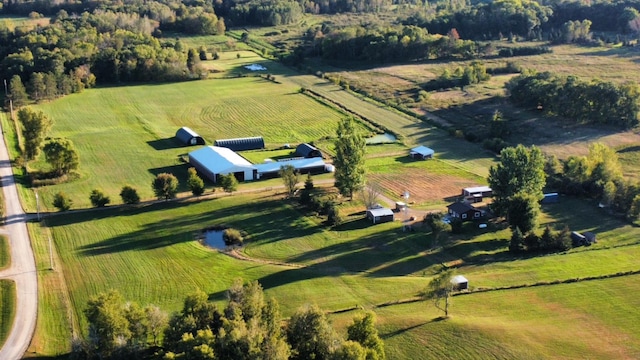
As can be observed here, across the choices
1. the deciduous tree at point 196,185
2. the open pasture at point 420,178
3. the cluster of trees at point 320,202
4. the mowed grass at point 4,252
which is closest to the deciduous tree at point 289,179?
the cluster of trees at point 320,202

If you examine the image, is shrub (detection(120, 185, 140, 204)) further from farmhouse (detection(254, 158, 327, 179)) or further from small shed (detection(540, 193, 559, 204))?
small shed (detection(540, 193, 559, 204))

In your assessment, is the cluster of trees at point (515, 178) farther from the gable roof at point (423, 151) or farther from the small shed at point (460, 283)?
the gable roof at point (423, 151)

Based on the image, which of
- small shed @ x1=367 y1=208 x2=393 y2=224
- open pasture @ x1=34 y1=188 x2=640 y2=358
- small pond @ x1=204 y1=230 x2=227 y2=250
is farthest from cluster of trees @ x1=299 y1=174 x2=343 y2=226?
small pond @ x1=204 y1=230 x2=227 y2=250

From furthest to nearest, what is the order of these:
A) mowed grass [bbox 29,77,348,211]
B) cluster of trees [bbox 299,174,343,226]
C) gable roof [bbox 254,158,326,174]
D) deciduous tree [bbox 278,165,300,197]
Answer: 1. mowed grass [bbox 29,77,348,211]
2. gable roof [bbox 254,158,326,174]
3. deciduous tree [bbox 278,165,300,197]
4. cluster of trees [bbox 299,174,343,226]

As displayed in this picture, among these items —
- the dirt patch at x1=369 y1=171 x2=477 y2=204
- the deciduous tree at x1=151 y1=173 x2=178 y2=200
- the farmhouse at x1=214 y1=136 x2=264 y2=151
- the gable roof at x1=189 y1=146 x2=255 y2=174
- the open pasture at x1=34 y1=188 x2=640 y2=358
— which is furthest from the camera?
the farmhouse at x1=214 y1=136 x2=264 y2=151

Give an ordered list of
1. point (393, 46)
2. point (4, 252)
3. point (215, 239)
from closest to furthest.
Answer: point (4, 252) → point (215, 239) → point (393, 46)

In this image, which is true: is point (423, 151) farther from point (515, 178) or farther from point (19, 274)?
point (19, 274)

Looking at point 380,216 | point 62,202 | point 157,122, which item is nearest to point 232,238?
point 380,216
